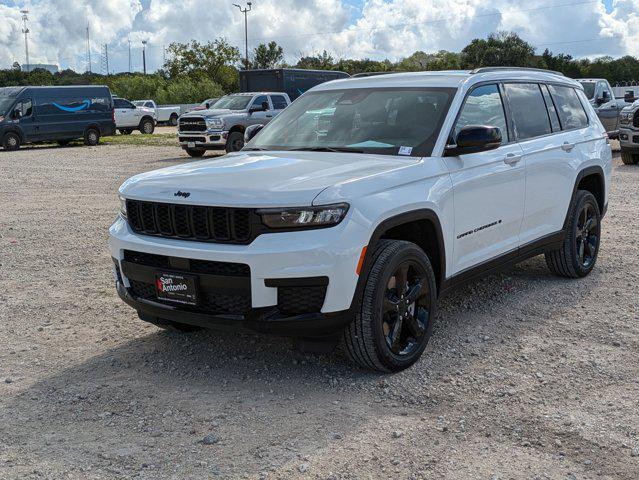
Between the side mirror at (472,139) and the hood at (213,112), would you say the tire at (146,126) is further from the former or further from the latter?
the side mirror at (472,139)

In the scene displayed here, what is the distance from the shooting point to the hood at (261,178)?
4180 millimetres

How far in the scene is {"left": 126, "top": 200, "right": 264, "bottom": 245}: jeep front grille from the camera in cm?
421

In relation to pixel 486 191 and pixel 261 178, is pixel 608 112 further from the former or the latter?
pixel 261 178

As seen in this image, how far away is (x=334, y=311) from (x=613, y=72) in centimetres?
9515

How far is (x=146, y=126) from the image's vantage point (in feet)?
119

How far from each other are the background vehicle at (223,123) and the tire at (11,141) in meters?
7.65

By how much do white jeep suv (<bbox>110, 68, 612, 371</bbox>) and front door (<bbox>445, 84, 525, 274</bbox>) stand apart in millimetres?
15

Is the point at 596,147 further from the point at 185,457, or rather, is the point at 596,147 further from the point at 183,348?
the point at 185,457

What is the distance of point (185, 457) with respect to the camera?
145 inches

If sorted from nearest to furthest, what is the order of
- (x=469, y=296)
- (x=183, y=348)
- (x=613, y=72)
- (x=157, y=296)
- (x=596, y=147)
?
1. (x=157, y=296)
2. (x=183, y=348)
3. (x=469, y=296)
4. (x=596, y=147)
5. (x=613, y=72)

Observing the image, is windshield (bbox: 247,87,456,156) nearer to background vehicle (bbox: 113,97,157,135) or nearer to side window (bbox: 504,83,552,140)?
side window (bbox: 504,83,552,140)

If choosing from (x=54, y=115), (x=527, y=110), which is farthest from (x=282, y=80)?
(x=527, y=110)

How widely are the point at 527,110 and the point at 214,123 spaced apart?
15.8 metres

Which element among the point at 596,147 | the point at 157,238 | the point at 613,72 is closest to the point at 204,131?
the point at 596,147
